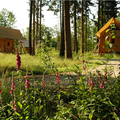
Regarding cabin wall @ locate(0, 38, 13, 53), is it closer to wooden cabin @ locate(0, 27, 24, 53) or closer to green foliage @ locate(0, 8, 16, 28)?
wooden cabin @ locate(0, 27, 24, 53)

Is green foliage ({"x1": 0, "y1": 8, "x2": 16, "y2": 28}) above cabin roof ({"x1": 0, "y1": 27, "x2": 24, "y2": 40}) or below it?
above

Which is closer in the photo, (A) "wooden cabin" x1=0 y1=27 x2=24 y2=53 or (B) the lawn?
(B) the lawn

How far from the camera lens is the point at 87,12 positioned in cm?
2258

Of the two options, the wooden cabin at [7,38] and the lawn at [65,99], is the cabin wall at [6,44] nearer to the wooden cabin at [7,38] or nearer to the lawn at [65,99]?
the wooden cabin at [7,38]

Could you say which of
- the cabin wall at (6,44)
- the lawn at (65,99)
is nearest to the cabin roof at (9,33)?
the cabin wall at (6,44)

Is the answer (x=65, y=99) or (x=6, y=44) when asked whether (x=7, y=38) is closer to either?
(x=6, y=44)

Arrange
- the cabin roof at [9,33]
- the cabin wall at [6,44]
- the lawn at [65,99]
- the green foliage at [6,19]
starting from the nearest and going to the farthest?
the lawn at [65,99], the cabin wall at [6,44], the cabin roof at [9,33], the green foliage at [6,19]

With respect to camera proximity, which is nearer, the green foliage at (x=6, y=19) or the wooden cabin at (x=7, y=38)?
the wooden cabin at (x=7, y=38)

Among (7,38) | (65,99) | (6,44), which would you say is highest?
(7,38)

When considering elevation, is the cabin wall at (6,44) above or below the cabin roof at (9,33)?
below

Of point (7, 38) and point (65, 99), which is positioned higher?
point (7, 38)

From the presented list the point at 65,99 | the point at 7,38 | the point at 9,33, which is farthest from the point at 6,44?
the point at 65,99

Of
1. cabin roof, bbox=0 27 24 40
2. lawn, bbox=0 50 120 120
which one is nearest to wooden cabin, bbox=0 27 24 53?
cabin roof, bbox=0 27 24 40

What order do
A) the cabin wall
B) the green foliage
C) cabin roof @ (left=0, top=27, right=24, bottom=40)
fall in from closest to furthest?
the cabin wall, cabin roof @ (left=0, top=27, right=24, bottom=40), the green foliage
